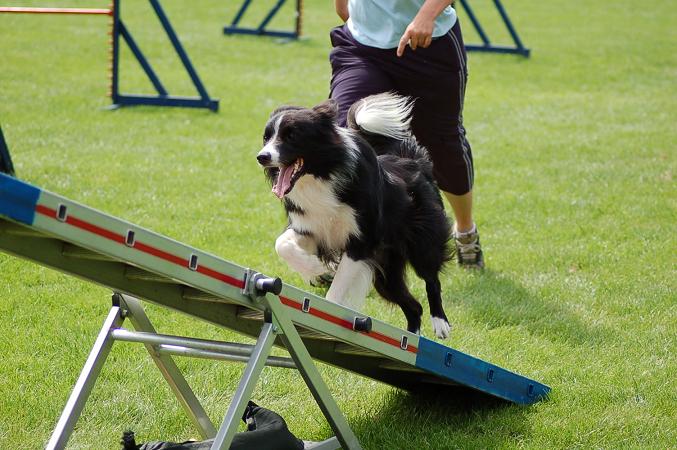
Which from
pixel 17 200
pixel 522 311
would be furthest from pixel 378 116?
pixel 17 200

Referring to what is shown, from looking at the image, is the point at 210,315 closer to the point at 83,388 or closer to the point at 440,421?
the point at 83,388

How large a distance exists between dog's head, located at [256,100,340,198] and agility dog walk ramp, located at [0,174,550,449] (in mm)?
850

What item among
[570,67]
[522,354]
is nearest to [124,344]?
[522,354]

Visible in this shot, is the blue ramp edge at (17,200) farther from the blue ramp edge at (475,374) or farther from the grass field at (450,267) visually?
the blue ramp edge at (475,374)

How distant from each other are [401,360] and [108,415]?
1346 millimetres

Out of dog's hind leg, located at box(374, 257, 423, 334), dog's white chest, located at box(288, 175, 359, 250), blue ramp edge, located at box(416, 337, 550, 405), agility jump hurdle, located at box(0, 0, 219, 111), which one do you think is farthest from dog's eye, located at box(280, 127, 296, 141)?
agility jump hurdle, located at box(0, 0, 219, 111)

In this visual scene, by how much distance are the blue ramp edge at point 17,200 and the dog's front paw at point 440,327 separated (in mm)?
2889

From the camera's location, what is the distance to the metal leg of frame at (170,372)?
11.9ft

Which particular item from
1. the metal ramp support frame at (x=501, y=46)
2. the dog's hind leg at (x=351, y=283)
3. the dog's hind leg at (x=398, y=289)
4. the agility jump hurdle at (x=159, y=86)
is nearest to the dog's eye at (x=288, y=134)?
the dog's hind leg at (x=351, y=283)

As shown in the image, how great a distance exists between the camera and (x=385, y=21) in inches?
210

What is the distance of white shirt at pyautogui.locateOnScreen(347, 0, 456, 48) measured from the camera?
5301 mm

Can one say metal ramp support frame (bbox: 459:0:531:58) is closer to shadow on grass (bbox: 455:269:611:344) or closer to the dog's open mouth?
shadow on grass (bbox: 455:269:611:344)

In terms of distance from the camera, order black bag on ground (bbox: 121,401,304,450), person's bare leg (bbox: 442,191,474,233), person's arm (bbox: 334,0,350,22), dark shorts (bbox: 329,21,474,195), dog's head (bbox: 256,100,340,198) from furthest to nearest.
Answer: person's bare leg (bbox: 442,191,474,233), person's arm (bbox: 334,0,350,22), dark shorts (bbox: 329,21,474,195), dog's head (bbox: 256,100,340,198), black bag on ground (bbox: 121,401,304,450)

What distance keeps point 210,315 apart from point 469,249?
3.12 m
